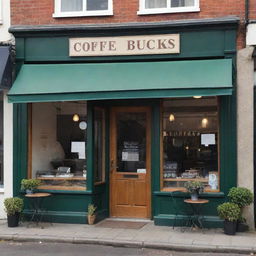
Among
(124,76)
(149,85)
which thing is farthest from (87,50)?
(149,85)

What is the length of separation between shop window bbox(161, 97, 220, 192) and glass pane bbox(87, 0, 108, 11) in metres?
2.52

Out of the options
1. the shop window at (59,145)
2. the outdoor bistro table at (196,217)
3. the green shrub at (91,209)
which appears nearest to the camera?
the outdoor bistro table at (196,217)

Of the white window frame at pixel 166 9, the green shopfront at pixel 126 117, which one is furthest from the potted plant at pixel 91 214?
the white window frame at pixel 166 9

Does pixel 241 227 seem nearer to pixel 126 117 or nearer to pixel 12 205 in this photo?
pixel 126 117

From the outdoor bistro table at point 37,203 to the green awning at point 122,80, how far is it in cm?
196

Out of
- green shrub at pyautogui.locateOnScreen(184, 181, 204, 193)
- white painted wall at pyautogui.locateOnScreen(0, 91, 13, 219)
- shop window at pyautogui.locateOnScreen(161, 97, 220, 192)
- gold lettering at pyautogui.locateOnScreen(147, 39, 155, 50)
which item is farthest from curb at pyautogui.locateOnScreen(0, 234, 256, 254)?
gold lettering at pyautogui.locateOnScreen(147, 39, 155, 50)

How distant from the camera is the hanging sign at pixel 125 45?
9.98m

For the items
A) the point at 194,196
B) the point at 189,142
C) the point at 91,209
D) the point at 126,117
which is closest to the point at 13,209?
the point at 91,209

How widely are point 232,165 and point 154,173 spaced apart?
1644 millimetres

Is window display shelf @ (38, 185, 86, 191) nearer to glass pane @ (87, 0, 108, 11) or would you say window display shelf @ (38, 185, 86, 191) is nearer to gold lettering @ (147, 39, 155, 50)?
gold lettering @ (147, 39, 155, 50)

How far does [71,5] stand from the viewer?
10.7m

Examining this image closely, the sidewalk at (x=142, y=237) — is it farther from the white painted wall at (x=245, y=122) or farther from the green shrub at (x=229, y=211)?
the white painted wall at (x=245, y=122)

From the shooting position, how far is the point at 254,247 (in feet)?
26.8

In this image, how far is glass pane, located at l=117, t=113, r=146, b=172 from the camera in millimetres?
10719
